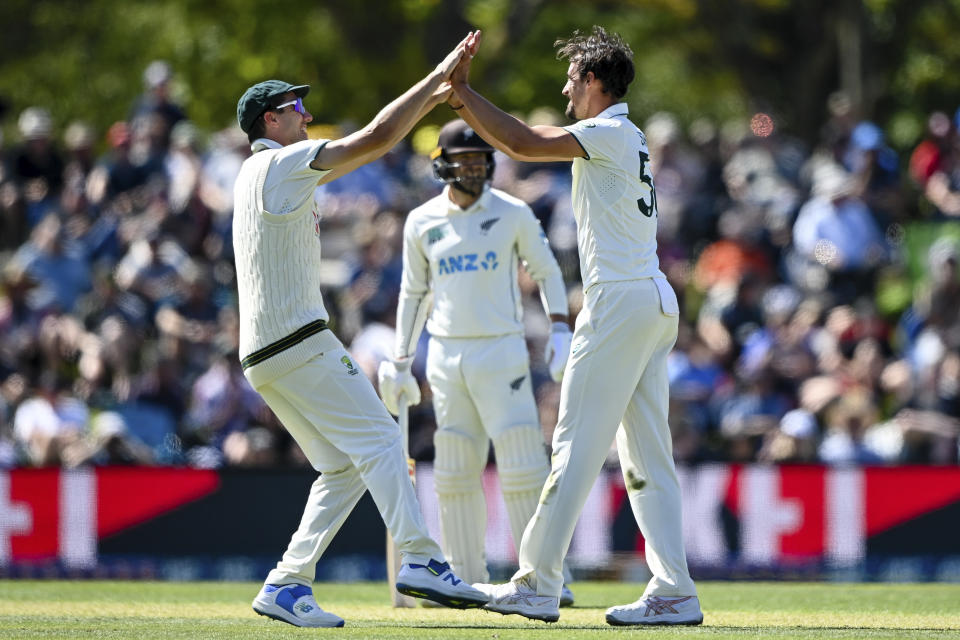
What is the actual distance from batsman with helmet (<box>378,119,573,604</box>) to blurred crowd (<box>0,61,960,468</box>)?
10.3 feet

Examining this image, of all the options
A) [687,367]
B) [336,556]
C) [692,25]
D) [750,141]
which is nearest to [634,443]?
[336,556]

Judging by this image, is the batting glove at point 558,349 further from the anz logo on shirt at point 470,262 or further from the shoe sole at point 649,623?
the shoe sole at point 649,623

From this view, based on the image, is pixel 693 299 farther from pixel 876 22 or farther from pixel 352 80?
pixel 352 80

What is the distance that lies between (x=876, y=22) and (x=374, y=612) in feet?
60.5

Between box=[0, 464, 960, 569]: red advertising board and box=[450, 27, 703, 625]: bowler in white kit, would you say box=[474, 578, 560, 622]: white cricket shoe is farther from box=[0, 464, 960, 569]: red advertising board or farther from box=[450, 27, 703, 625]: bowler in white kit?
box=[0, 464, 960, 569]: red advertising board

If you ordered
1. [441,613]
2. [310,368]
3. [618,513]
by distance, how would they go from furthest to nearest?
[618,513]
[441,613]
[310,368]

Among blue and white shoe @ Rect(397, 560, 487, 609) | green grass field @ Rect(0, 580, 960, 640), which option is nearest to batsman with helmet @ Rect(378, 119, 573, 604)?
green grass field @ Rect(0, 580, 960, 640)

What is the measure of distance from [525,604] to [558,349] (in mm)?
2276

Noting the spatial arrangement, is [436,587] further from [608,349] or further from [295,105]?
[295,105]

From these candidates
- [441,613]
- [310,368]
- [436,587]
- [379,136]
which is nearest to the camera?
[379,136]

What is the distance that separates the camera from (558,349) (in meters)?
9.54

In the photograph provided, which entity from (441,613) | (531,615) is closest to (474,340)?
(441,613)

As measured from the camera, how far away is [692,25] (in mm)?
29766

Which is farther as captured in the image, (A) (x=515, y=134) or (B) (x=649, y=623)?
Answer: (B) (x=649, y=623)
